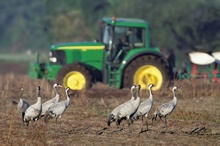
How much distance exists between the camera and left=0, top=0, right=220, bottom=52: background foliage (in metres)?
44.6

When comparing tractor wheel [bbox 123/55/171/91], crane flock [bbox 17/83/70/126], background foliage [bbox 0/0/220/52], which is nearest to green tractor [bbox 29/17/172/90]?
tractor wheel [bbox 123/55/171/91]

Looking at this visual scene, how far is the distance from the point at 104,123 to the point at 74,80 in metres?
6.63

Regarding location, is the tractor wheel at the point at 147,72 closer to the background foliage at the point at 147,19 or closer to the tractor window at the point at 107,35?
the tractor window at the point at 107,35

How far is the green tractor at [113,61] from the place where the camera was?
21141mm

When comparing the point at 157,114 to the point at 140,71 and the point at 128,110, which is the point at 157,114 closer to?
the point at 128,110

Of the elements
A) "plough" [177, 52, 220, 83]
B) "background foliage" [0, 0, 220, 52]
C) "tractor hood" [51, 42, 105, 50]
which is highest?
"background foliage" [0, 0, 220, 52]

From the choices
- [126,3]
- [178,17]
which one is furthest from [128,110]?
[126,3]

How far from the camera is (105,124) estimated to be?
14531mm

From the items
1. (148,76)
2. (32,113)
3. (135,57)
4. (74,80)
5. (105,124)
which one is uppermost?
(135,57)

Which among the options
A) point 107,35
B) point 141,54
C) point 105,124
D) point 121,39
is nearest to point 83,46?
point 107,35

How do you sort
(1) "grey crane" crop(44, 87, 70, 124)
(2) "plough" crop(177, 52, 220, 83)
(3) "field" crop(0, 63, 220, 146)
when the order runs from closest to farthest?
(3) "field" crop(0, 63, 220, 146) → (1) "grey crane" crop(44, 87, 70, 124) → (2) "plough" crop(177, 52, 220, 83)

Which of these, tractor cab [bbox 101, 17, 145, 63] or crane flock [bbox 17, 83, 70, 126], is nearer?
crane flock [bbox 17, 83, 70, 126]

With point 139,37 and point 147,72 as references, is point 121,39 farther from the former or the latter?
point 147,72

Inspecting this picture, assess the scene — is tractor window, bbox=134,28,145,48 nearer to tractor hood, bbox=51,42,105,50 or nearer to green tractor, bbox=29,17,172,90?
green tractor, bbox=29,17,172,90
